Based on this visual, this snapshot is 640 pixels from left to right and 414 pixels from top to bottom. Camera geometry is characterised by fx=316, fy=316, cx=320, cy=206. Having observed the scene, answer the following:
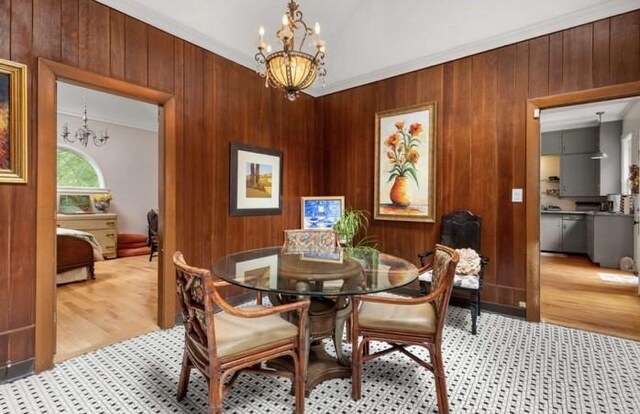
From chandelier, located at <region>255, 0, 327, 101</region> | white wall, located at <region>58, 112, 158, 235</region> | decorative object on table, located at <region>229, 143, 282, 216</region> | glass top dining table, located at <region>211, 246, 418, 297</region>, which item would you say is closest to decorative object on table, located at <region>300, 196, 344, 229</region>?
decorative object on table, located at <region>229, 143, 282, 216</region>

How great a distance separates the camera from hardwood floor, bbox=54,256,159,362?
8.89 ft

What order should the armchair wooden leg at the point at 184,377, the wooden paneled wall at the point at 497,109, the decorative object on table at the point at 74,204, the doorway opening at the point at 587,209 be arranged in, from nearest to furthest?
the armchair wooden leg at the point at 184,377 → the wooden paneled wall at the point at 497,109 → the doorway opening at the point at 587,209 → the decorative object on table at the point at 74,204

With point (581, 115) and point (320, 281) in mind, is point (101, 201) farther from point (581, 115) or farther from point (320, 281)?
point (581, 115)

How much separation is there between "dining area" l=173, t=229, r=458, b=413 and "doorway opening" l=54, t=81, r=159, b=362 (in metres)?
1.79

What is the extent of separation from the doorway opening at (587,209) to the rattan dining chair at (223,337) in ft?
10.6

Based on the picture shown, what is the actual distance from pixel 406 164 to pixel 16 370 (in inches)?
155

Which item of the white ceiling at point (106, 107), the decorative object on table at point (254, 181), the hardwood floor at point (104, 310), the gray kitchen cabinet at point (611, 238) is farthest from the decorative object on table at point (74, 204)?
the gray kitchen cabinet at point (611, 238)

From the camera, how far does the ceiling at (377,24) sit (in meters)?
2.91

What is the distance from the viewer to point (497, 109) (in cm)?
332

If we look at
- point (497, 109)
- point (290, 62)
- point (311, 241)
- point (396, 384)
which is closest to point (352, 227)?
point (311, 241)

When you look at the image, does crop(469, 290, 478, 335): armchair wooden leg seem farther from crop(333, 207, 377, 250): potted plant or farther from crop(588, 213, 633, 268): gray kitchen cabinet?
crop(588, 213, 633, 268): gray kitchen cabinet

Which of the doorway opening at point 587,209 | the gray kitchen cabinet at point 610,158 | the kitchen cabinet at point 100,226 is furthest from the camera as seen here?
the gray kitchen cabinet at point 610,158

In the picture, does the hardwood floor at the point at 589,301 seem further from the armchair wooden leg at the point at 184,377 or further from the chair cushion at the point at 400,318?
the armchair wooden leg at the point at 184,377

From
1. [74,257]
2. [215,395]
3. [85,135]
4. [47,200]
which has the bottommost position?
[215,395]
